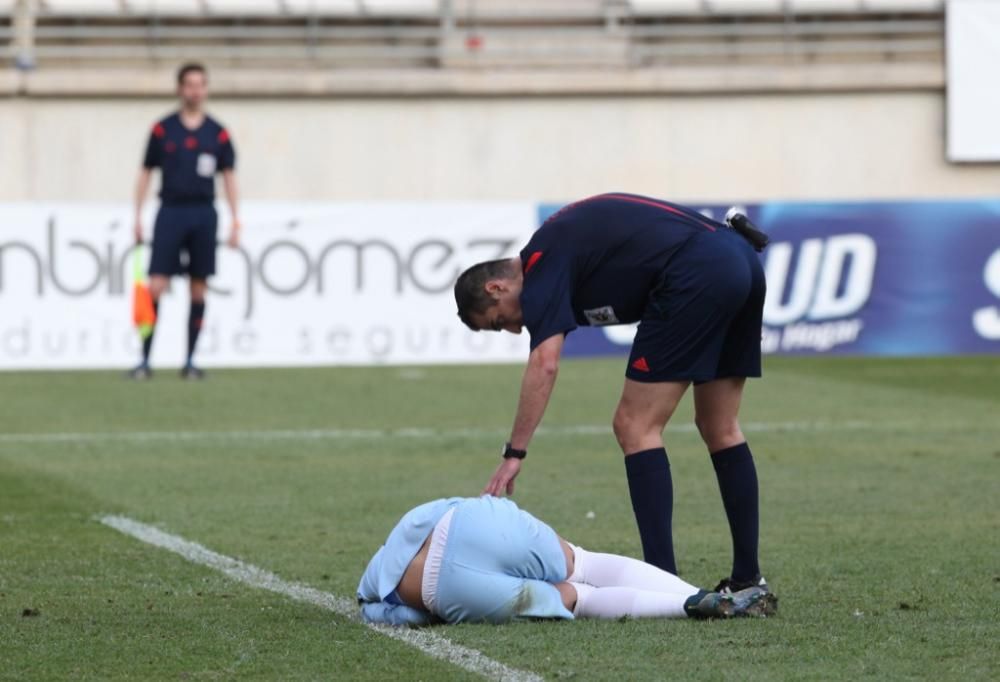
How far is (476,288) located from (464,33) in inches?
711

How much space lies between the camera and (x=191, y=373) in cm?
1619

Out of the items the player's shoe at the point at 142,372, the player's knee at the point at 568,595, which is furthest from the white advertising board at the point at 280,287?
the player's knee at the point at 568,595

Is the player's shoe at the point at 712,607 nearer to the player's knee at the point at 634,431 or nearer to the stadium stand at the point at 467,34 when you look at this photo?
the player's knee at the point at 634,431

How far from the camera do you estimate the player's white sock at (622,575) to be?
18.9 ft

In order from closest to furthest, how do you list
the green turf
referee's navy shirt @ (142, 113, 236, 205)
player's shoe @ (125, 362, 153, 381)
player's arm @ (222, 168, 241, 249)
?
the green turf < player's arm @ (222, 168, 241, 249) < referee's navy shirt @ (142, 113, 236, 205) < player's shoe @ (125, 362, 153, 381)

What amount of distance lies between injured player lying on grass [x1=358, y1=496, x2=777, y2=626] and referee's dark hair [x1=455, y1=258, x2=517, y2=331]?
21.7 inches

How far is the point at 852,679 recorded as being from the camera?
187 inches

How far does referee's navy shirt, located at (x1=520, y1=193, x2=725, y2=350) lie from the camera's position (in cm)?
574

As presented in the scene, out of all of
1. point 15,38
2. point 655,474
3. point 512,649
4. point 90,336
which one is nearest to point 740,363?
point 655,474

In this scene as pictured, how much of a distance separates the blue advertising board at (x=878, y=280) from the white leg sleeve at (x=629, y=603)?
12.6 meters

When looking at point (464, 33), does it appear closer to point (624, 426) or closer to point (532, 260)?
point (624, 426)

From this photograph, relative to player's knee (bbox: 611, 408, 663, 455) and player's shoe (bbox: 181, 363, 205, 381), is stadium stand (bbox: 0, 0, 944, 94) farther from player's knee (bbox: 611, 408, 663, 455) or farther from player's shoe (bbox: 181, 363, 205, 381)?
player's knee (bbox: 611, 408, 663, 455)

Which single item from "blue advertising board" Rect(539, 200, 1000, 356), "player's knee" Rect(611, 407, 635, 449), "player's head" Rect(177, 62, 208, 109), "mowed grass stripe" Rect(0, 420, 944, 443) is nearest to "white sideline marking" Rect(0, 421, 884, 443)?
"mowed grass stripe" Rect(0, 420, 944, 443)

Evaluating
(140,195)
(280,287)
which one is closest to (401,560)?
(140,195)
